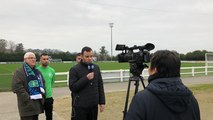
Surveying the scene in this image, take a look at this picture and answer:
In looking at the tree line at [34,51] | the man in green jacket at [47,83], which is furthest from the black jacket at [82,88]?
the tree line at [34,51]

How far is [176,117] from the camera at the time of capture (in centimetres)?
236

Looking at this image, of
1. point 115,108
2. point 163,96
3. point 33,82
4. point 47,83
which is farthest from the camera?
point 115,108

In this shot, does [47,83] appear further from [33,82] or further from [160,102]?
[160,102]

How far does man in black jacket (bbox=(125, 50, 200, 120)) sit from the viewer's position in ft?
7.55

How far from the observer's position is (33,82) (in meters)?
5.33

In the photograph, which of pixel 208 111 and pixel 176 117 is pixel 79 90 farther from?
pixel 208 111

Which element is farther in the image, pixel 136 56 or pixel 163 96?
pixel 136 56

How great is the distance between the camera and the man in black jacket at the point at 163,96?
7.55 feet

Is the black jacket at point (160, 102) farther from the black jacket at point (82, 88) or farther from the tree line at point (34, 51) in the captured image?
the tree line at point (34, 51)

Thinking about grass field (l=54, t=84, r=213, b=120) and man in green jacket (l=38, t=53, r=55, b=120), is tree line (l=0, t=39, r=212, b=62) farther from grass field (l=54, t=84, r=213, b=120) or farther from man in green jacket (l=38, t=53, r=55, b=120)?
man in green jacket (l=38, t=53, r=55, b=120)

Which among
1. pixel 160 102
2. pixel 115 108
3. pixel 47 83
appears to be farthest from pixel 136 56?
pixel 115 108

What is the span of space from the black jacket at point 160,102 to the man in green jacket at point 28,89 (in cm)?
322

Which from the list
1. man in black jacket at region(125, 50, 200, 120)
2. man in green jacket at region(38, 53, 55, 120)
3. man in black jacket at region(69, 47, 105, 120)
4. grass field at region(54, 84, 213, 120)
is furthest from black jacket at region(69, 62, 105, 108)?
grass field at region(54, 84, 213, 120)

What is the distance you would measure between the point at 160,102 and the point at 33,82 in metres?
3.40
